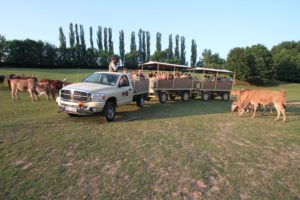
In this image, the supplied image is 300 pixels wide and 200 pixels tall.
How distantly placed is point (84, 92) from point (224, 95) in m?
16.5

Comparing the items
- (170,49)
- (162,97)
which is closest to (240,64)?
(170,49)

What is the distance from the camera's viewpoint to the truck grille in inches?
359

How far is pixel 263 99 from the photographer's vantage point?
11727mm

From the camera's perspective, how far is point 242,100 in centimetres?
1248

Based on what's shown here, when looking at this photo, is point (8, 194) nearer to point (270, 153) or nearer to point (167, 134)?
point (167, 134)

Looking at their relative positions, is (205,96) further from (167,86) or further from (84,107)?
(84,107)

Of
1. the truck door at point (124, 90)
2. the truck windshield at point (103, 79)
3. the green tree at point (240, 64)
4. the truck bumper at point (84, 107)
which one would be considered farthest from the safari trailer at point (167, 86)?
the green tree at point (240, 64)

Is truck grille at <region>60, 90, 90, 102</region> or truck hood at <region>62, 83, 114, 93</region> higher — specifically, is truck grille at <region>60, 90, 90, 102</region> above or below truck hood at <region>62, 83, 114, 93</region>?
below

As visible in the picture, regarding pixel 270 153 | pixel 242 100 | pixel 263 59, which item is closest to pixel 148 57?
pixel 263 59

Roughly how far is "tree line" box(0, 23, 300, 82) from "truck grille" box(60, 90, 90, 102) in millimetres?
51580

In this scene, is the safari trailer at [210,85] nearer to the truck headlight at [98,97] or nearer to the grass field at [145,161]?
the grass field at [145,161]

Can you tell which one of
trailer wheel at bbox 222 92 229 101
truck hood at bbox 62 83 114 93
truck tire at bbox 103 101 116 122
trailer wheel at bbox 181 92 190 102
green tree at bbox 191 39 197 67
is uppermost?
green tree at bbox 191 39 197 67

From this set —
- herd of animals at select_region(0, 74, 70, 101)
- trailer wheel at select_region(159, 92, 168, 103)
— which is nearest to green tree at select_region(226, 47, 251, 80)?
trailer wheel at select_region(159, 92, 168, 103)

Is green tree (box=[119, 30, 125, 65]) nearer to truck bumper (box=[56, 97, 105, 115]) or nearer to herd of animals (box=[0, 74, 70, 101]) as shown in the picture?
herd of animals (box=[0, 74, 70, 101])
